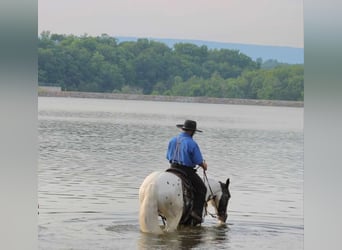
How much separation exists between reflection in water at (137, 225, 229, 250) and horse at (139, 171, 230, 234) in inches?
3.8

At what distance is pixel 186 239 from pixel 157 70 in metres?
46.1

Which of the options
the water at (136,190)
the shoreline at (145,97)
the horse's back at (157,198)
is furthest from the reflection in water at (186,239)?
the shoreline at (145,97)

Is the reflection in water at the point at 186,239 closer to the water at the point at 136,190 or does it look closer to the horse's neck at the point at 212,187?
the water at the point at 136,190

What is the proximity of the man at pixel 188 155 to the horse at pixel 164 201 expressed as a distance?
0.38ft

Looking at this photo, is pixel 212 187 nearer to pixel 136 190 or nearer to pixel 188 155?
pixel 188 155

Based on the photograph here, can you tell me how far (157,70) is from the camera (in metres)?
54.2

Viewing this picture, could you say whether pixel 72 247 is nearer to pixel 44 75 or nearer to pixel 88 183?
pixel 88 183

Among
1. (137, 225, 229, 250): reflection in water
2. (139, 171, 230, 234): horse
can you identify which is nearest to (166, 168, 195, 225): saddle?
(139, 171, 230, 234): horse

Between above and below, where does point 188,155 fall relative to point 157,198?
above

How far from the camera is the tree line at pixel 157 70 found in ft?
164

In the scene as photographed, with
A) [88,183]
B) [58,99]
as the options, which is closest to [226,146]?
[88,183]

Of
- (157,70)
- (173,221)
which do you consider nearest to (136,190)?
(173,221)

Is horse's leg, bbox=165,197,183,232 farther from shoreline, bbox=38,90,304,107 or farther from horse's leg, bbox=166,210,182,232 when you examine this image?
shoreline, bbox=38,90,304,107

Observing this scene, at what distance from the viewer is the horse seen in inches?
320
